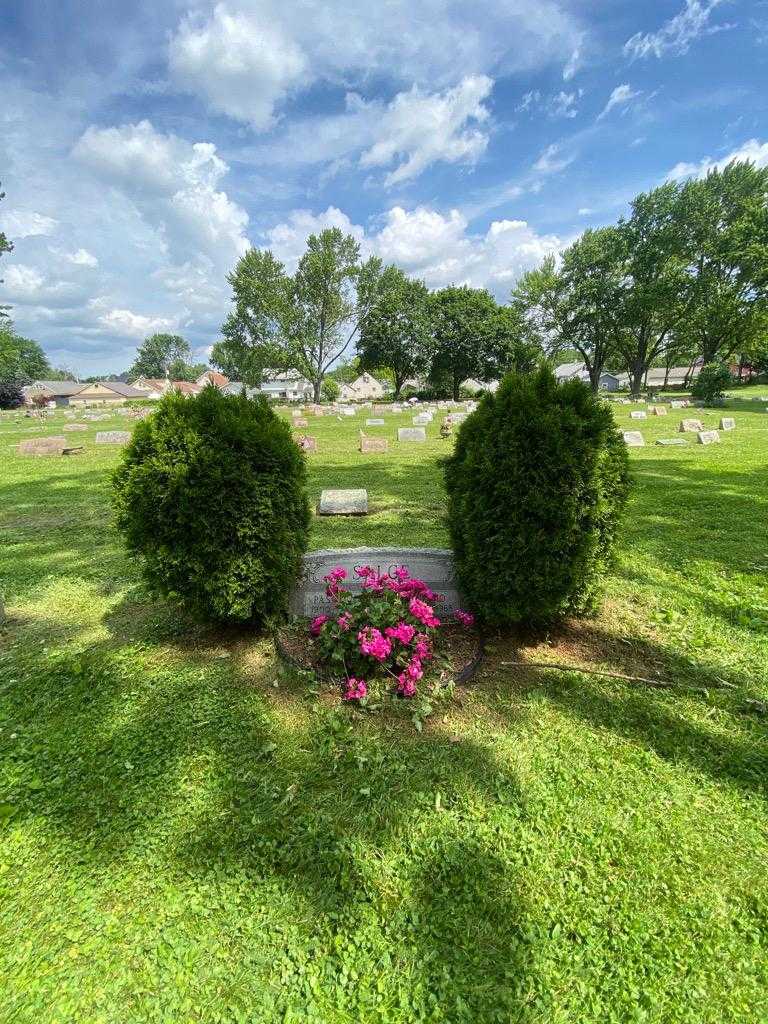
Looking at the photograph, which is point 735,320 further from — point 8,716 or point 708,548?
point 8,716

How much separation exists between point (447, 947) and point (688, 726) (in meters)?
1.89

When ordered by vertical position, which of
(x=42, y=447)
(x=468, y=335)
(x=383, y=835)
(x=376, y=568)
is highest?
(x=468, y=335)

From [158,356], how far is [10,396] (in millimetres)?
77562

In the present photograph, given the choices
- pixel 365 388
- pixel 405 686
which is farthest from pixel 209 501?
pixel 365 388

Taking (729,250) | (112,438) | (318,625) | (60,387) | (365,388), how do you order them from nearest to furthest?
(318,625), (112,438), (729,250), (60,387), (365,388)

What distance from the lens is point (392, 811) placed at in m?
2.25

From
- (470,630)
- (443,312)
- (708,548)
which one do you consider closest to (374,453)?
(708,548)


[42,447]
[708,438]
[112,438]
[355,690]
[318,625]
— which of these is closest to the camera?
[355,690]

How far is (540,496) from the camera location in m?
2.97

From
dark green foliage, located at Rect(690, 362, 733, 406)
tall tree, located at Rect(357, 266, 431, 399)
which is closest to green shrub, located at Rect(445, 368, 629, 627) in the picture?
dark green foliage, located at Rect(690, 362, 733, 406)

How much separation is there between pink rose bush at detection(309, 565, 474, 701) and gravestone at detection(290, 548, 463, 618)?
31 centimetres

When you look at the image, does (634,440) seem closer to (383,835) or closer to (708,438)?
(708,438)

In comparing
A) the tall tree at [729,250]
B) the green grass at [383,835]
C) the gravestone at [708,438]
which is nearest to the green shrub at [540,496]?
the green grass at [383,835]

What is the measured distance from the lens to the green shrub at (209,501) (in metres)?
3.09
